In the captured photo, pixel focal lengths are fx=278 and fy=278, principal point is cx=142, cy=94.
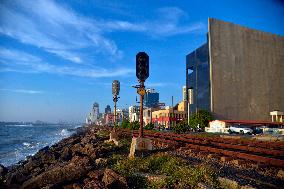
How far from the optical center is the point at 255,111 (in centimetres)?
9488

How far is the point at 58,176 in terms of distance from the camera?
8.59m

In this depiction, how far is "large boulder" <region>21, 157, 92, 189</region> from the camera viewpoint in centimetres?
845

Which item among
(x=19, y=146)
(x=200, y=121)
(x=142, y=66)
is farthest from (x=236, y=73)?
(x=142, y=66)

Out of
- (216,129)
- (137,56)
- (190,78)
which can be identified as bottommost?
(216,129)

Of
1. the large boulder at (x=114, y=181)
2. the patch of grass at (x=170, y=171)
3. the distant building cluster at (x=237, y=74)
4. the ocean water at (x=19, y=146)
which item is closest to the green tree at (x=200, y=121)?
the distant building cluster at (x=237, y=74)

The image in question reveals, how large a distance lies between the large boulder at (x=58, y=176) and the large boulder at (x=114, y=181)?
41.7 inches

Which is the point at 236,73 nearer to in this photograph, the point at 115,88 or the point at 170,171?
the point at 115,88

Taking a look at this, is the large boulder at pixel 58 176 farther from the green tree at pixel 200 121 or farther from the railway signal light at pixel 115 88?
the green tree at pixel 200 121

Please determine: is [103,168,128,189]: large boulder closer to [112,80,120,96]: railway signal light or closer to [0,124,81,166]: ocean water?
[112,80,120,96]: railway signal light

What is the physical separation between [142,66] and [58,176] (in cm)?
731

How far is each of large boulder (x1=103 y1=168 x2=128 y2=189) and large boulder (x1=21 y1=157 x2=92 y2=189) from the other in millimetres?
1058

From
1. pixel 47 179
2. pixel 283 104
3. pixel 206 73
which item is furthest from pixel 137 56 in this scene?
pixel 283 104

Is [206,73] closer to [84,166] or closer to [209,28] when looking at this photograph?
[209,28]

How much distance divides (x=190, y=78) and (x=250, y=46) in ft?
77.3
